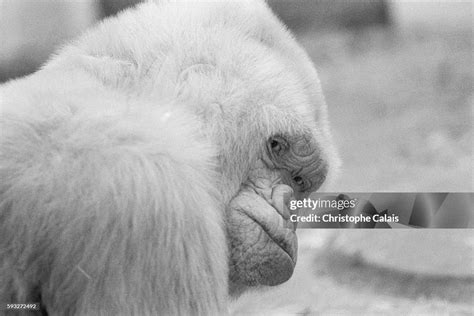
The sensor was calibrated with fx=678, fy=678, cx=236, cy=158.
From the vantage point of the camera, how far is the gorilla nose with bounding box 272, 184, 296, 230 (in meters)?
1.66

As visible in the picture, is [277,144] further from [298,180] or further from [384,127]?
[384,127]

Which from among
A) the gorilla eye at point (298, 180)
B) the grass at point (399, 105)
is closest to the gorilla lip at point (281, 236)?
the gorilla eye at point (298, 180)

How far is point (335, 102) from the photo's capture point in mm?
1900

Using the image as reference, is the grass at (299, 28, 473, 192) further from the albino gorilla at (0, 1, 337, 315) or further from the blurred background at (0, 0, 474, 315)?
the albino gorilla at (0, 1, 337, 315)

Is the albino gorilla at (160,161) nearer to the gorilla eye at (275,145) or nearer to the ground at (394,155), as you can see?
the gorilla eye at (275,145)

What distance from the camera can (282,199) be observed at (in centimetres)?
167

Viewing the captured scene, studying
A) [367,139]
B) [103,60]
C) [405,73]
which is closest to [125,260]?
[103,60]

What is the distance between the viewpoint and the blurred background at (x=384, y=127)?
6.13 ft

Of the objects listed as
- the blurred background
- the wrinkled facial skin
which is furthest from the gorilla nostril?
the blurred background

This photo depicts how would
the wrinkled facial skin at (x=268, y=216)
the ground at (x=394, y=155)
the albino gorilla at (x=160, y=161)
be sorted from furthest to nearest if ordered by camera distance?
the ground at (x=394, y=155) → the wrinkled facial skin at (x=268, y=216) → the albino gorilla at (x=160, y=161)

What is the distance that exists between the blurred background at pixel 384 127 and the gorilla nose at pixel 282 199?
7.2 inches

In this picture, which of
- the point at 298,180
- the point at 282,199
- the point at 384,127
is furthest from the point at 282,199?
the point at 384,127

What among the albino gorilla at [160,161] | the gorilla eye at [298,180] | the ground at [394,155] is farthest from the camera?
the ground at [394,155]

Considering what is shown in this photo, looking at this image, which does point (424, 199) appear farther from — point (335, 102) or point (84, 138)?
point (84, 138)
